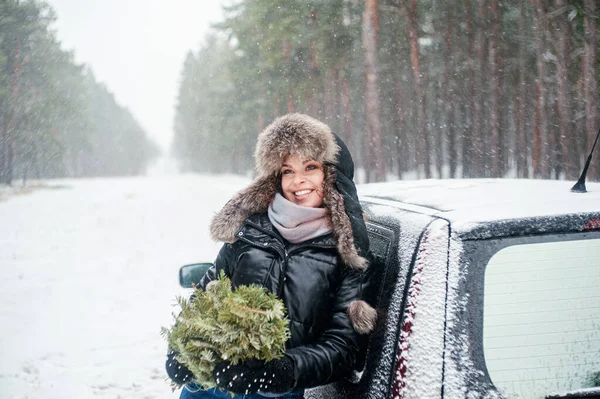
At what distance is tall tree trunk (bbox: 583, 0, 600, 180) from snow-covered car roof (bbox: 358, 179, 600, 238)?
12.4 meters

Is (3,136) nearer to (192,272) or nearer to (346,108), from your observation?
(346,108)

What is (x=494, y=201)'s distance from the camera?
6.12 feet

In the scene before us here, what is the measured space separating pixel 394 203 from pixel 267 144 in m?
0.73

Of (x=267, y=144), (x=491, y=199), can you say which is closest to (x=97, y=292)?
(x=267, y=144)

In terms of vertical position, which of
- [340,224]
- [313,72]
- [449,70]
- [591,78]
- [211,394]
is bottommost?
[211,394]

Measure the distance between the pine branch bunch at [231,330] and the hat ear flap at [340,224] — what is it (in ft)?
1.35

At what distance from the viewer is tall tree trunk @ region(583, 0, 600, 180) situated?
12.7m

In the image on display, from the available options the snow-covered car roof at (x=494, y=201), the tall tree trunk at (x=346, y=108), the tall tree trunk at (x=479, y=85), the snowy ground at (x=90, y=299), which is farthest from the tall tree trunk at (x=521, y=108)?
the snow-covered car roof at (x=494, y=201)

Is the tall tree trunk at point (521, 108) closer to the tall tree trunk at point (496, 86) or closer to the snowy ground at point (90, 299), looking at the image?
→ the tall tree trunk at point (496, 86)

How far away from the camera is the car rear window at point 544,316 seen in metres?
1.51

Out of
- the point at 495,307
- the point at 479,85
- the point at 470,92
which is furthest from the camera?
the point at 470,92

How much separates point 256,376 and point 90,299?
26.1 feet

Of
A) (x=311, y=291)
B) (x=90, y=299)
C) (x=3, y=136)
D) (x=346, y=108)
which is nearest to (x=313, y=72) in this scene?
(x=346, y=108)

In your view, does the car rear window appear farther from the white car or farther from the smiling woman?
the smiling woman
